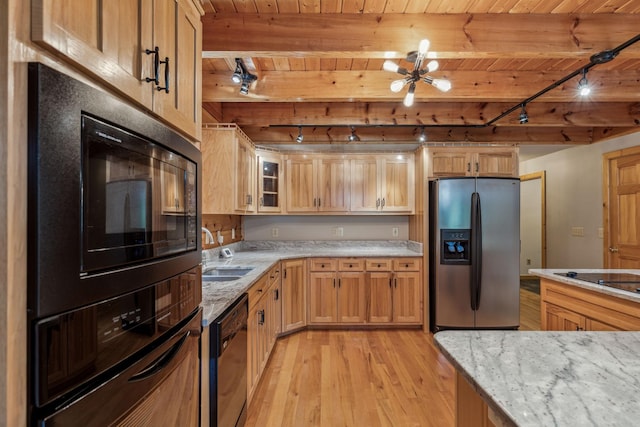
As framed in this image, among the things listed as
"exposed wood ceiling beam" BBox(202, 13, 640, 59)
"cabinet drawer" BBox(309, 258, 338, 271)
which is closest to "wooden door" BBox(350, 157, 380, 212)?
"cabinet drawer" BBox(309, 258, 338, 271)

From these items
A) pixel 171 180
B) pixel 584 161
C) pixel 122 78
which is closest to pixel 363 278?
pixel 171 180

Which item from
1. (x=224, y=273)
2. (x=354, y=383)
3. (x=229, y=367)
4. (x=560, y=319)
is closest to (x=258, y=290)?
(x=224, y=273)

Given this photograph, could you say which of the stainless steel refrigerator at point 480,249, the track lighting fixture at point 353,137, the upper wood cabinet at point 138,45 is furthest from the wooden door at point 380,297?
the upper wood cabinet at point 138,45

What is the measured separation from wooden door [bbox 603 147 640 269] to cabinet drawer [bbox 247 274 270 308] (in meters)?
4.39

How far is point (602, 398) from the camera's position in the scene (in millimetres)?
706

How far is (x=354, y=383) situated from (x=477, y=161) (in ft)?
9.29

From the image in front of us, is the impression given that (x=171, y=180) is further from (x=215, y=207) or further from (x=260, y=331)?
(x=215, y=207)

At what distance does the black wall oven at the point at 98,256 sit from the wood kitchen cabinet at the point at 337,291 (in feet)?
8.47

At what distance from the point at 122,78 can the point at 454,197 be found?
332cm

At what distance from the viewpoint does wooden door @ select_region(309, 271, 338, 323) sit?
359 centimetres

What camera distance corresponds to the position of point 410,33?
1993 mm

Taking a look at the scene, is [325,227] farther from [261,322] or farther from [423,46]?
[423,46]

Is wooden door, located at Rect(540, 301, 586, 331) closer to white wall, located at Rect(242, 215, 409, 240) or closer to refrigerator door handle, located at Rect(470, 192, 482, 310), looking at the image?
refrigerator door handle, located at Rect(470, 192, 482, 310)

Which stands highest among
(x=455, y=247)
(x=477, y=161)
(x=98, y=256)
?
(x=477, y=161)
